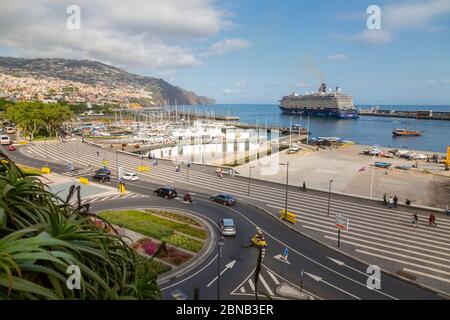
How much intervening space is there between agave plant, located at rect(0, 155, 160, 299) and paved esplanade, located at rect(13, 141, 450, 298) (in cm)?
1451

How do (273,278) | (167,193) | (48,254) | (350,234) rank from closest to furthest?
(48,254) → (273,278) → (350,234) → (167,193)

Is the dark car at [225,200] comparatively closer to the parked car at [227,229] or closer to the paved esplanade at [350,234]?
the paved esplanade at [350,234]

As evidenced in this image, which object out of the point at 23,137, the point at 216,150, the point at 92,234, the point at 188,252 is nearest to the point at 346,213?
the point at 188,252

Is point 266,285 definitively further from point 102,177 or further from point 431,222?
point 102,177

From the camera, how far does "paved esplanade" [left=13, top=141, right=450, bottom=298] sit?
2031cm

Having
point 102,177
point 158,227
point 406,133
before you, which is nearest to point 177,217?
point 158,227

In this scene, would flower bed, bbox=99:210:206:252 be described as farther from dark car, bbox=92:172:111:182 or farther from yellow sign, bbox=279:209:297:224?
dark car, bbox=92:172:111:182

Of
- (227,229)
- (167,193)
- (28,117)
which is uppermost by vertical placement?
(28,117)

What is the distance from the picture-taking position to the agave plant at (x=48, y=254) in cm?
311

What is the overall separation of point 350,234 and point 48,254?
90.0 feet

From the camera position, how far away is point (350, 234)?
2686cm

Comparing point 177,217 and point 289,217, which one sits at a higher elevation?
point 289,217

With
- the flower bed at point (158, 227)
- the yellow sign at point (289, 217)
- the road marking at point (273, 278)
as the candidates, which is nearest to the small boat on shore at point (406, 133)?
the yellow sign at point (289, 217)

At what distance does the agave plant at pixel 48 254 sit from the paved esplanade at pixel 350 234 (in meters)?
14.5
